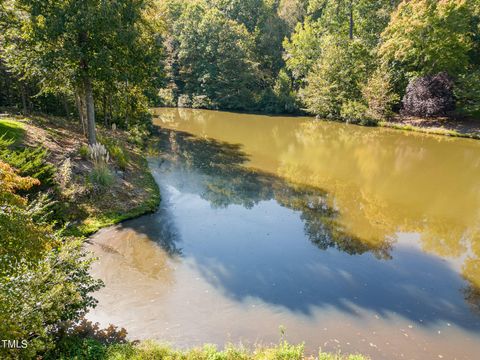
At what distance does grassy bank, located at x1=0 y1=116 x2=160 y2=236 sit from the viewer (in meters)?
10.5

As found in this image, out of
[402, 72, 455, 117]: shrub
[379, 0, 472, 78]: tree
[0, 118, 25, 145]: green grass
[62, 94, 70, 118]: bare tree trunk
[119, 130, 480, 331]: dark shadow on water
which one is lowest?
[119, 130, 480, 331]: dark shadow on water

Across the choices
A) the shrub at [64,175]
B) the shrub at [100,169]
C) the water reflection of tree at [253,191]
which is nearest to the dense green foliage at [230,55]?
the shrub at [100,169]

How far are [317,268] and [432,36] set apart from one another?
27293 mm

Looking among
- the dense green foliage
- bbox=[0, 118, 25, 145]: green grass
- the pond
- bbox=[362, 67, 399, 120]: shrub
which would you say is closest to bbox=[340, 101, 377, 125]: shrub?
the dense green foliage

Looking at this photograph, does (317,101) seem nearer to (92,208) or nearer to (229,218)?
(229,218)

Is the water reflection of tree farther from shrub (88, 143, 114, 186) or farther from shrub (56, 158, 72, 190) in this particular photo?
shrub (56, 158, 72, 190)

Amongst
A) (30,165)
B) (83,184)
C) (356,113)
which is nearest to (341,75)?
(356,113)

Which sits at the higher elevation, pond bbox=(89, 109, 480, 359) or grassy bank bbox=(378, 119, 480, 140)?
grassy bank bbox=(378, 119, 480, 140)

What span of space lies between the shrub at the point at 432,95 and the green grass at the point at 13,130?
27571mm

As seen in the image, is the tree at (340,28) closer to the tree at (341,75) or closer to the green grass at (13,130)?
the tree at (341,75)

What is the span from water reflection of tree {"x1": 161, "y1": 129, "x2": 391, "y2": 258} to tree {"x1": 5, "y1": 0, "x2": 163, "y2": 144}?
5.89 metres

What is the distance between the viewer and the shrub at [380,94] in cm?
2970

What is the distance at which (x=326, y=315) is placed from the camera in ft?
24.6

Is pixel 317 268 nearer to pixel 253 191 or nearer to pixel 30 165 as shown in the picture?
pixel 253 191
